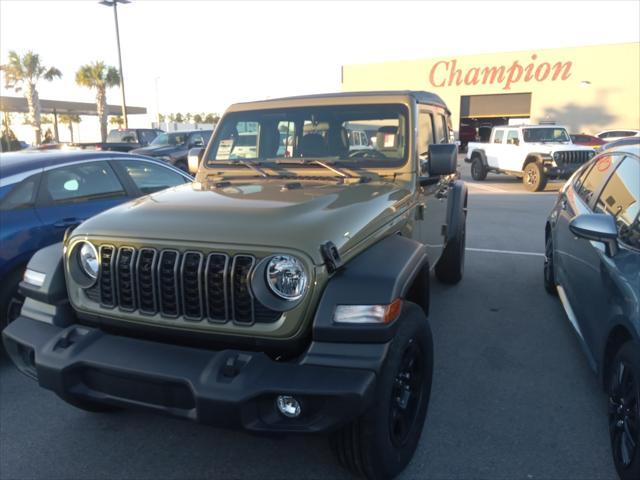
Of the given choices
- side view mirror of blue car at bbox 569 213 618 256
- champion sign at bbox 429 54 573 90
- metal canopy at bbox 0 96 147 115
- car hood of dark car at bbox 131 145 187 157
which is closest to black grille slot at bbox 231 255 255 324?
side view mirror of blue car at bbox 569 213 618 256

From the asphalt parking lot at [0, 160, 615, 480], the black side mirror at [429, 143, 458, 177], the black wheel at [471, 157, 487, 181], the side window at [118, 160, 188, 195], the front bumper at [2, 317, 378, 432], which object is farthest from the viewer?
the black wheel at [471, 157, 487, 181]

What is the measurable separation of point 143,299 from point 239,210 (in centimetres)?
64

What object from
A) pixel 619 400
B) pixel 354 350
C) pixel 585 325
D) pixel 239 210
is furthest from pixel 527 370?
pixel 239 210

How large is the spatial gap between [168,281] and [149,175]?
3306 millimetres

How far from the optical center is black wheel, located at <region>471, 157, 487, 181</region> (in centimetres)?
1777

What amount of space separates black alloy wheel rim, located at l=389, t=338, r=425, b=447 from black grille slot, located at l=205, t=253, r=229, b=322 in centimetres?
89

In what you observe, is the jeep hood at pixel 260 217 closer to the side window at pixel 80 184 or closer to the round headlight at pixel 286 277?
the round headlight at pixel 286 277

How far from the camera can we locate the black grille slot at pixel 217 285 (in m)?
2.35

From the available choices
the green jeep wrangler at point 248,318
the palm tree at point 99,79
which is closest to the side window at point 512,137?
the green jeep wrangler at point 248,318

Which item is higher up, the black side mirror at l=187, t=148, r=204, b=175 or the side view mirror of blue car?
the black side mirror at l=187, t=148, r=204, b=175

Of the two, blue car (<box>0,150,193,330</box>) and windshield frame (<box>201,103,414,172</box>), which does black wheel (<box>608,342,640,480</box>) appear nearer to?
windshield frame (<box>201,103,414,172</box>)

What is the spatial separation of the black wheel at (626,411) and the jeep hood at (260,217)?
1.38 m

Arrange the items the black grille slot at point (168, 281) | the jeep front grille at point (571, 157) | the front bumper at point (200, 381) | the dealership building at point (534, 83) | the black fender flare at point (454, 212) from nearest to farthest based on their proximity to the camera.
Answer: the front bumper at point (200, 381)
the black grille slot at point (168, 281)
the black fender flare at point (454, 212)
the jeep front grille at point (571, 157)
the dealership building at point (534, 83)

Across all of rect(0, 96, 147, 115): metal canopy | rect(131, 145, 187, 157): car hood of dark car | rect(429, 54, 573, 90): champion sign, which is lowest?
rect(131, 145, 187, 157): car hood of dark car
